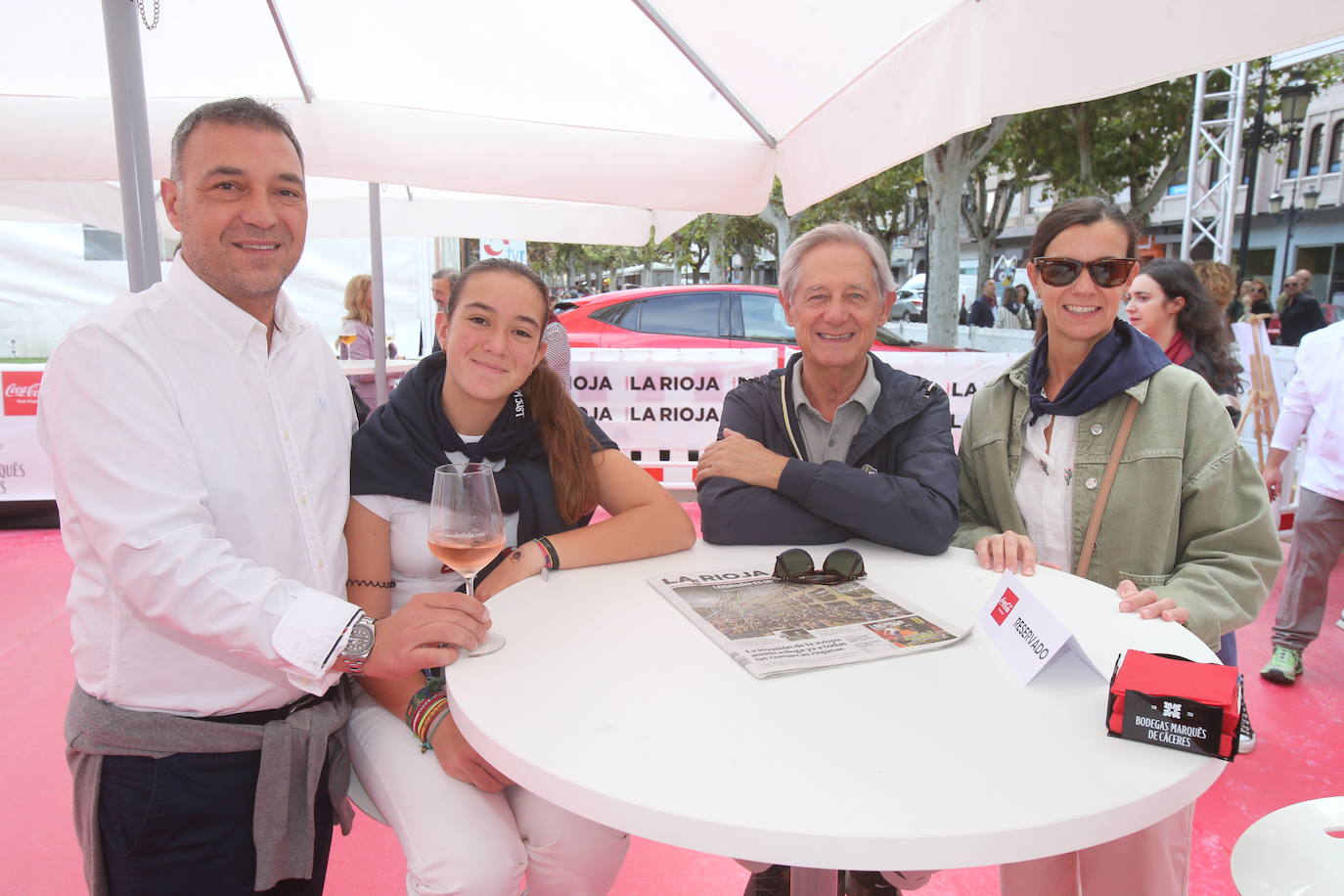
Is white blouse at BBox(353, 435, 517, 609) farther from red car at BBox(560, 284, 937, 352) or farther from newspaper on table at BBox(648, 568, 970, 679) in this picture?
red car at BBox(560, 284, 937, 352)

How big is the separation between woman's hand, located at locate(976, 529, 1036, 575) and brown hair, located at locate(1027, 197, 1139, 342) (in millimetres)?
764

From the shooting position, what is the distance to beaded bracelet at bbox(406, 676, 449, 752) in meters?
1.62

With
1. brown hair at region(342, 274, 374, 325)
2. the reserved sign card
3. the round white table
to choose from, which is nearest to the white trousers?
the round white table

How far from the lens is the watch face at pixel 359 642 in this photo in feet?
4.95

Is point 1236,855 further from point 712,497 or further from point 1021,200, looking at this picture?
point 1021,200

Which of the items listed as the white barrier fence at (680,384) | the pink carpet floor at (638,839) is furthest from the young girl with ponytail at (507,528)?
the white barrier fence at (680,384)

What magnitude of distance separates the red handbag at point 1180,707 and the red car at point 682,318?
6.84 meters

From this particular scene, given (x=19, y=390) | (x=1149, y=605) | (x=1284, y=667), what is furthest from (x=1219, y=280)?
(x=19, y=390)

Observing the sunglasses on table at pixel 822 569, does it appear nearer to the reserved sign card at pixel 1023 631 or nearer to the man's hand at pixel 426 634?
the reserved sign card at pixel 1023 631

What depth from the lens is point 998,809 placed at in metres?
0.98

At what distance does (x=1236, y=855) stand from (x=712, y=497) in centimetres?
128

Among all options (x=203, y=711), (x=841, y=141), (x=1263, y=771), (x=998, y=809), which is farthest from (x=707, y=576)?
(x=1263, y=771)

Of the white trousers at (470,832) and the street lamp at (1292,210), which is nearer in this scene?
the white trousers at (470,832)

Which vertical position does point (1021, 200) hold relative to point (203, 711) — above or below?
above
